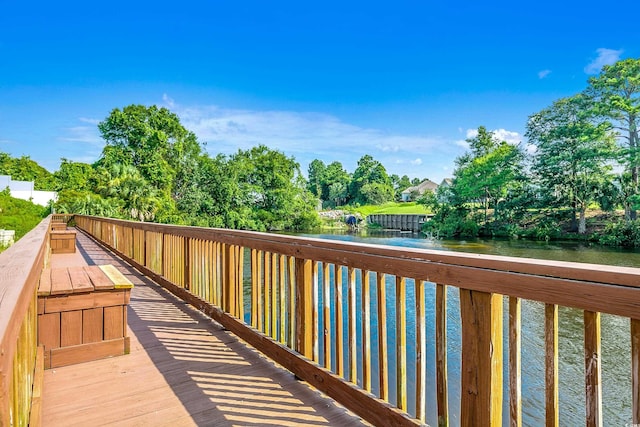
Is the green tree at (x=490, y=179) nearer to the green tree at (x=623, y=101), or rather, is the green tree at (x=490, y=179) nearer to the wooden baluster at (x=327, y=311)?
the green tree at (x=623, y=101)

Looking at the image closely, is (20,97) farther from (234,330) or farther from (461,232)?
(234,330)

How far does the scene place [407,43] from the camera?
2681 cm

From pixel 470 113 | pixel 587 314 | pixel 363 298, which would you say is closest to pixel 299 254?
pixel 363 298

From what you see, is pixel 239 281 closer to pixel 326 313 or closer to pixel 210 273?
pixel 210 273

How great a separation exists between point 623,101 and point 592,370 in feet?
90.1

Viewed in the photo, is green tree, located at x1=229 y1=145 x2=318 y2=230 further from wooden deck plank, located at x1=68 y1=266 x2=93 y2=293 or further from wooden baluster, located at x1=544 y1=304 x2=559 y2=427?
wooden baluster, located at x1=544 y1=304 x2=559 y2=427

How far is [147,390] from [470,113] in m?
55.6

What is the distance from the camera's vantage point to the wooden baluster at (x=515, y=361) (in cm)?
128

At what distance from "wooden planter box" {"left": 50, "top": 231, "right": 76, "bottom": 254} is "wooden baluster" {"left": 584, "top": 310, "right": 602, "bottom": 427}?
909cm

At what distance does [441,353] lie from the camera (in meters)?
1.54

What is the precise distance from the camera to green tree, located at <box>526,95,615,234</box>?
2306cm

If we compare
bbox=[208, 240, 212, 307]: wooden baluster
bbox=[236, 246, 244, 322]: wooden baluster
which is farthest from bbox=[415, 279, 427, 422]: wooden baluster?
bbox=[208, 240, 212, 307]: wooden baluster

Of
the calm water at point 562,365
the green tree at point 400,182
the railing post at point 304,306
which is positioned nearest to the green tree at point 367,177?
the green tree at point 400,182

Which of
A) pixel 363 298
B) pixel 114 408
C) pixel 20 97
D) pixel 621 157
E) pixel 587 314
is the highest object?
pixel 20 97
